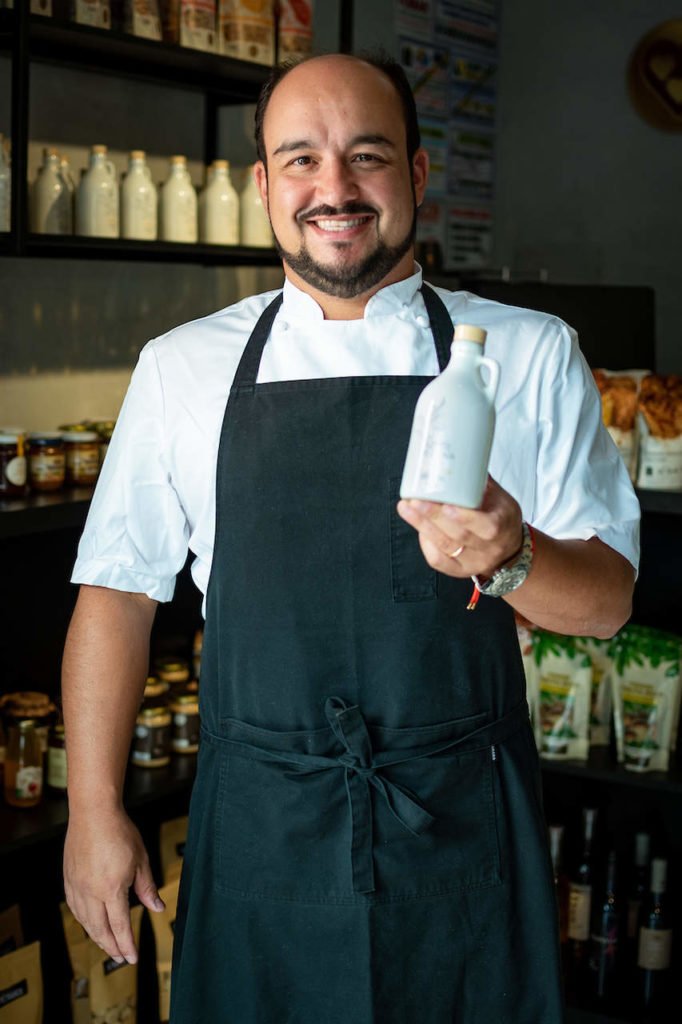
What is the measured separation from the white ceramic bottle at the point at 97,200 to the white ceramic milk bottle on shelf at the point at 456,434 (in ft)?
5.68

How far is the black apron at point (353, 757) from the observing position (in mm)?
1589

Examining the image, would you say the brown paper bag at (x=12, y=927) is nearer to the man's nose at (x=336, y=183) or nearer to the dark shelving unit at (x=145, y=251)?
the dark shelving unit at (x=145, y=251)

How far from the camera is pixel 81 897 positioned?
1.66 metres

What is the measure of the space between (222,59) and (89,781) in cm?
185

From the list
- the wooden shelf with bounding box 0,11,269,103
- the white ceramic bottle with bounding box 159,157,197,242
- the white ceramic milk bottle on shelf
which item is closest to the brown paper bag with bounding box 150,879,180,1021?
the white ceramic bottle with bounding box 159,157,197,242

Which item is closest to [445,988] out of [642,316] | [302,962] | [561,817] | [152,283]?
[302,962]

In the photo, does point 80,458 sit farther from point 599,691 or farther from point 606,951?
point 606,951

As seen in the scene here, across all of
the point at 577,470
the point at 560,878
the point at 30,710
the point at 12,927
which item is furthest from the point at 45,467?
the point at 560,878

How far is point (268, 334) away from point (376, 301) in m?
0.16

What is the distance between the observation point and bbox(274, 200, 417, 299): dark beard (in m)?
1.61

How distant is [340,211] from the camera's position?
160 centimetres

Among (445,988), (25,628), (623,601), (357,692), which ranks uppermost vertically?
(623,601)

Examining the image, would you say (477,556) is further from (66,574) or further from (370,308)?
(66,574)

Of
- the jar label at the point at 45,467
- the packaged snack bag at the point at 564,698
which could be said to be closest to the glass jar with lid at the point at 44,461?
the jar label at the point at 45,467
